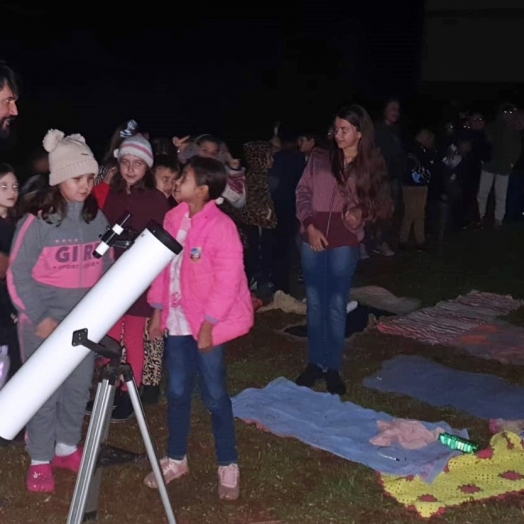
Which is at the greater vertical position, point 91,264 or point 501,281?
point 91,264

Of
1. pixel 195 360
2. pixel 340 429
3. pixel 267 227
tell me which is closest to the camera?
pixel 195 360

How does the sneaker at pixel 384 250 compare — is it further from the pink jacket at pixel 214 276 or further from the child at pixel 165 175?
the pink jacket at pixel 214 276

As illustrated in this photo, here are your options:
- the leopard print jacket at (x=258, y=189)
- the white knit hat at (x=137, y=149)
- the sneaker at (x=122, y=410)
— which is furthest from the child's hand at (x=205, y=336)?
the leopard print jacket at (x=258, y=189)

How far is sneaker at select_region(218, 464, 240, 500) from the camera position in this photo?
4.16 meters

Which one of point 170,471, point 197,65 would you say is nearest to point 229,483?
point 170,471

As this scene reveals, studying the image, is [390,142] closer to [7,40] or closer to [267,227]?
[267,227]

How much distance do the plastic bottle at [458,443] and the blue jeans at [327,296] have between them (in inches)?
41.0

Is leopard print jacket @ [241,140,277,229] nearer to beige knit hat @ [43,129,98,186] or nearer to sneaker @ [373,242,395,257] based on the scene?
sneaker @ [373,242,395,257]

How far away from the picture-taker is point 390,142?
398 inches

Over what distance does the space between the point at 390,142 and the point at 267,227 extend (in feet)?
9.15

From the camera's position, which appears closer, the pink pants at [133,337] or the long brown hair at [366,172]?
the pink pants at [133,337]

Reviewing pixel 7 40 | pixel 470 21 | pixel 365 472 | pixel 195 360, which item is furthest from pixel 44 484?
pixel 470 21

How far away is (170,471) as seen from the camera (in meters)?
4.29

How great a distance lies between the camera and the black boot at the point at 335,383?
220 inches
